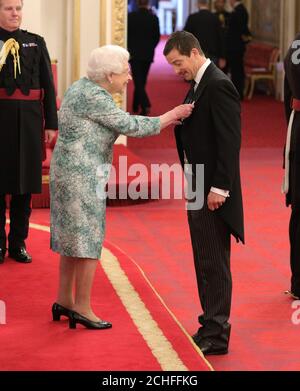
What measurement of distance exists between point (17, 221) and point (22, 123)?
70cm

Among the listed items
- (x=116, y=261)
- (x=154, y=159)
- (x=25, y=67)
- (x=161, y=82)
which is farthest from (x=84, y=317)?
(x=161, y=82)

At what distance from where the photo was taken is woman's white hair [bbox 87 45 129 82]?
6.05 m

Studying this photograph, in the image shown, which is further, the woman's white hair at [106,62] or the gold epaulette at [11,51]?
the gold epaulette at [11,51]

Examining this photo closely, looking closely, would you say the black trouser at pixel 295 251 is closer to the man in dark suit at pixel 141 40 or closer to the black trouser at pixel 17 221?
the black trouser at pixel 17 221

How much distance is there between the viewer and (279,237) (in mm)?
9320

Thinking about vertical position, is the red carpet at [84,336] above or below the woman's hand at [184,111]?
below

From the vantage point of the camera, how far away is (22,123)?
800 cm

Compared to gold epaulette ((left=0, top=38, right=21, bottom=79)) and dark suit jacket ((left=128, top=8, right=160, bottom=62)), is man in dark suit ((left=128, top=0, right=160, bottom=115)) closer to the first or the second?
dark suit jacket ((left=128, top=8, right=160, bottom=62))

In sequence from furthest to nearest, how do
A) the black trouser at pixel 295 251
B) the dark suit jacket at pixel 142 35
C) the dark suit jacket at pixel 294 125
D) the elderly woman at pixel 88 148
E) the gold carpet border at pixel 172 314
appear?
the dark suit jacket at pixel 142 35 < the black trouser at pixel 295 251 < the dark suit jacket at pixel 294 125 < the elderly woman at pixel 88 148 < the gold carpet border at pixel 172 314

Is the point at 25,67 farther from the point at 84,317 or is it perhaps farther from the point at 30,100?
the point at 84,317

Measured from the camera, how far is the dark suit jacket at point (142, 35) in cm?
1659

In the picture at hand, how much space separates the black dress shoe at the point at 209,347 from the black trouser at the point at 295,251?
128 cm

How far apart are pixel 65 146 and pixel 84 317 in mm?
983

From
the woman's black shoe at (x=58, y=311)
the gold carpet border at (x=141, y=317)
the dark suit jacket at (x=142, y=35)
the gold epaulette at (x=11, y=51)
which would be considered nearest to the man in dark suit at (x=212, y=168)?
the gold carpet border at (x=141, y=317)
